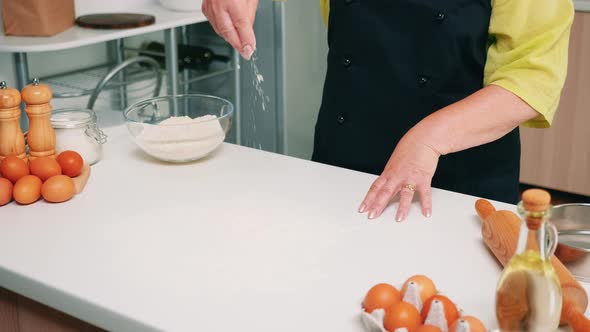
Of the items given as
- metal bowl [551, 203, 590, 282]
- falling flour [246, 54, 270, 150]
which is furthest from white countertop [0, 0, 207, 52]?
metal bowl [551, 203, 590, 282]

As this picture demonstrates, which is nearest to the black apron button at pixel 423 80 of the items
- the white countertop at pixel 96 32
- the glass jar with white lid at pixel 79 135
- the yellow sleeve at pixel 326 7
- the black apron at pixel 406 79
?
the black apron at pixel 406 79

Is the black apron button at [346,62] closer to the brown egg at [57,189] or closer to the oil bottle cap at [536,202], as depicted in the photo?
the brown egg at [57,189]

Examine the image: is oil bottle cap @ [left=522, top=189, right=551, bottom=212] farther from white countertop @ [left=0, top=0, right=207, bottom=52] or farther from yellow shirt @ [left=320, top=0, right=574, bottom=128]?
white countertop @ [left=0, top=0, right=207, bottom=52]

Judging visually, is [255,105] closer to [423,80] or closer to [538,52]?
[423,80]

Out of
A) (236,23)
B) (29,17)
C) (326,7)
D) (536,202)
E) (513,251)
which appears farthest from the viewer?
(29,17)

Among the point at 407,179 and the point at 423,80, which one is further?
the point at 423,80

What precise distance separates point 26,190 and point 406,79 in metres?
0.74

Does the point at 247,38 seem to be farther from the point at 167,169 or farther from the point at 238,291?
A: the point at 238,291

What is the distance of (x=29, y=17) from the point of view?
2.51 meters

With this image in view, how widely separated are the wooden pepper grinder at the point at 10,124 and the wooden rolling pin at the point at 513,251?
823 mm

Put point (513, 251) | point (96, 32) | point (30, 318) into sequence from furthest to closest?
1. point (96, 32)
2. point (30, 318)
3. point (513, 251)

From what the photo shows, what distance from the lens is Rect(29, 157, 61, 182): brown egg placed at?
1343 millimetres

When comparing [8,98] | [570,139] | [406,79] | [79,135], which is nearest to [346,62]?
[406,79]

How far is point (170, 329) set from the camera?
0.93 m
